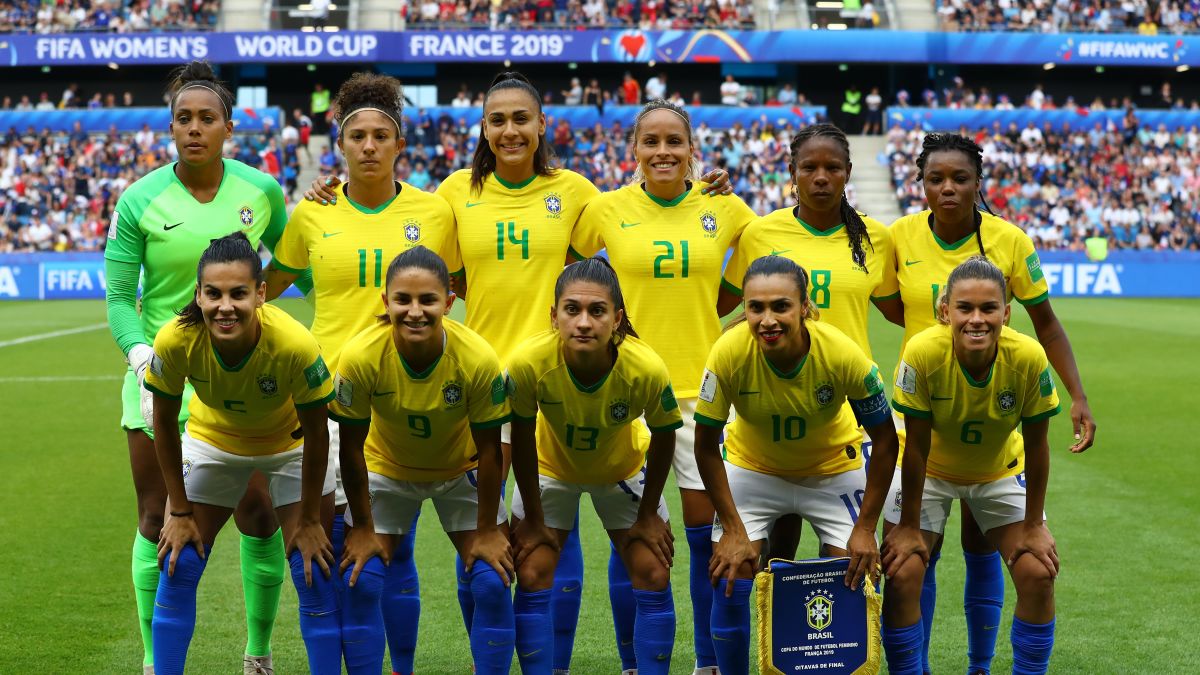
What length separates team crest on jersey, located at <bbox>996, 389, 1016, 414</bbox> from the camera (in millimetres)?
4262

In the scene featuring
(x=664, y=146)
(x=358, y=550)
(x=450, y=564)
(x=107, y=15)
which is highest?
(x=107, y=15)

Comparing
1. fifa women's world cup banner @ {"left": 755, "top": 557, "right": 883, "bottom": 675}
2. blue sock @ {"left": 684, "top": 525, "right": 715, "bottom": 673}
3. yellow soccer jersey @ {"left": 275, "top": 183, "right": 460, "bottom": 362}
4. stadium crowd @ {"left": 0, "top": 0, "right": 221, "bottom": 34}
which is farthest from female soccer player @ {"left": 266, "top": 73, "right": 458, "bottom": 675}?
stadium crowd @ {"left": 0, "top": 0, "right": 221, "bottom": 34}

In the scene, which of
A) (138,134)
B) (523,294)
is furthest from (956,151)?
(138,134)

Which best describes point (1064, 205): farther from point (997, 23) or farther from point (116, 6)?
point (116, 6)

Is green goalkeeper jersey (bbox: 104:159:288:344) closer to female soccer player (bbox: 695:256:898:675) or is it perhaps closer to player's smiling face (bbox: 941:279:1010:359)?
female soccer player (bbox: 695:256:898:675)

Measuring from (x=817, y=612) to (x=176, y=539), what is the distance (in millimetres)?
2253

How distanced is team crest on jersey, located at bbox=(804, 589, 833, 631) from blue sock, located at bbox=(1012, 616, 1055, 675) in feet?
2.28

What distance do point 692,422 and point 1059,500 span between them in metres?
4.14

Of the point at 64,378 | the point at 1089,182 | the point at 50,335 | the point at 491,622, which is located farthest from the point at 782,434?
the point at 1089,182

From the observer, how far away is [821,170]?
15.4ft

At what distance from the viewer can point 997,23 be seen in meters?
35.0

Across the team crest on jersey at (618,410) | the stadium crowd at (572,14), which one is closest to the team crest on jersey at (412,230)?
the team crest on jersey at (618,410)

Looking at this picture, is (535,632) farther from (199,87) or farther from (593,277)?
(199,87)

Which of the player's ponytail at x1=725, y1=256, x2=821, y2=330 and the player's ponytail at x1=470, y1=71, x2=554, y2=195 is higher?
the player's ponytail at x1=470, y1=71, x2=554, y2=195
